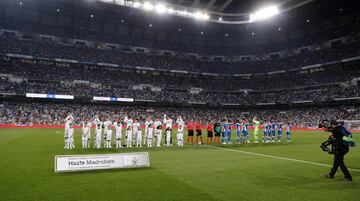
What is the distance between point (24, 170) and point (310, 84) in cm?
6394

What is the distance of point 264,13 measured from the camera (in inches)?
2645

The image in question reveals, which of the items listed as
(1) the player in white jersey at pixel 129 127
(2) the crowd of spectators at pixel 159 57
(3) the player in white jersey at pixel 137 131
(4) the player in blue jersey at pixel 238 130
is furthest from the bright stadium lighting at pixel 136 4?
(1) the player in white jersey at pixel 129 127

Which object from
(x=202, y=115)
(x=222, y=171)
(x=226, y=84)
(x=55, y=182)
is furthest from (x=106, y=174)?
(x=226, y=84)

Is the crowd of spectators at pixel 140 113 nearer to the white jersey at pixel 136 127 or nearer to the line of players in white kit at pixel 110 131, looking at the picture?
the line of players in white kit at pixel 110 131

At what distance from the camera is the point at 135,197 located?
7574mm

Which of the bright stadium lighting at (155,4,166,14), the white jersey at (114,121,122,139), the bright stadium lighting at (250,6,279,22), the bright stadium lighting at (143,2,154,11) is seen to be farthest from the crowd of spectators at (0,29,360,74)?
the white jersey at (114,121,122,139)

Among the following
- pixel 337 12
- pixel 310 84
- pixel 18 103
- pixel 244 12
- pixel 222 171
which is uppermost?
pixel 244 12

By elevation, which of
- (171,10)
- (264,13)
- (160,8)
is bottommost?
(160,8)

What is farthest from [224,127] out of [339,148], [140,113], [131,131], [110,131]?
[140,113]

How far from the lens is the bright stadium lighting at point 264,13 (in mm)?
63319

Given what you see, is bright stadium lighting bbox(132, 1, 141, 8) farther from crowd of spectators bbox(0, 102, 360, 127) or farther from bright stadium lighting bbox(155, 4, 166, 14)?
crowd of spectators bbox(0, 102, 360, 127)

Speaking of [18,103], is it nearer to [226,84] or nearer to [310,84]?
[226,84]

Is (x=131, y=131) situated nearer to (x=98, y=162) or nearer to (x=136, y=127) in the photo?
(x=136, y=127)

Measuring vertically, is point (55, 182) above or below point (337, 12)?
below
